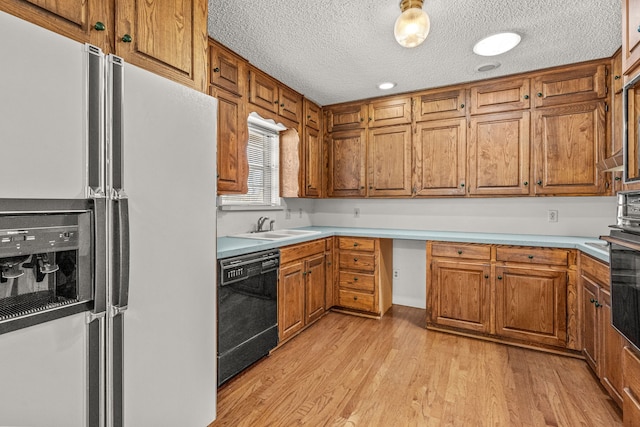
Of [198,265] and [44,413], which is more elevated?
[198,265]

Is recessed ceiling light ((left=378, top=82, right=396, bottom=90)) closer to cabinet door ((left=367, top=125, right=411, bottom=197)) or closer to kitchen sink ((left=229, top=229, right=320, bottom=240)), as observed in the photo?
cabinet door ((left=367, top=125, right=411, bottom=197))

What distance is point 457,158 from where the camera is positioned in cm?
319

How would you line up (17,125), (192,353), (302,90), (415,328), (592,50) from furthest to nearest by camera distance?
(302,90) → (415,328) → (592,50) → (192,353) → (17,125)

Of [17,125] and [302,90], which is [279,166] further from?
[17,125]

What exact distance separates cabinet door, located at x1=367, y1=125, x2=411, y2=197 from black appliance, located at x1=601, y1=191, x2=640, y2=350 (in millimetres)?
1928

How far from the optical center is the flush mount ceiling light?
67.7 inches

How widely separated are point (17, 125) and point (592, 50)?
3.54 metres

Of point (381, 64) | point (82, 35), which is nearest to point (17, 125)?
point (82, 35)

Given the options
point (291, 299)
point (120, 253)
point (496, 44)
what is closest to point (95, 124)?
point (120, 253)

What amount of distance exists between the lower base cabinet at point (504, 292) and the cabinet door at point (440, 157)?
2.19ft

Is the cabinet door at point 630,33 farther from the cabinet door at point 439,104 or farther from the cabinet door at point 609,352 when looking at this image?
the cabinet door at point 439,104

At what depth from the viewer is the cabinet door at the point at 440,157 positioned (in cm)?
317

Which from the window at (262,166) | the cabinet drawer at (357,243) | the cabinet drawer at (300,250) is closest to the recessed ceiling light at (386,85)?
the window at (262,166)

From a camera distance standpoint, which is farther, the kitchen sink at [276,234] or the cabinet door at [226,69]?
the kitchen sink at [276,234]
